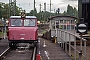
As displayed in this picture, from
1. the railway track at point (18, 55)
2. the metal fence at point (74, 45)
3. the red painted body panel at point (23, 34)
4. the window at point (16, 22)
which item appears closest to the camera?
the metal fence at point (74, 45)

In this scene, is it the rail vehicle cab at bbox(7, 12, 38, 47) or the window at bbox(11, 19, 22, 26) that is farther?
the window at bbox(11, 19, 22, 26)

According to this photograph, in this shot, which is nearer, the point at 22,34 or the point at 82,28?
the point at 82,28

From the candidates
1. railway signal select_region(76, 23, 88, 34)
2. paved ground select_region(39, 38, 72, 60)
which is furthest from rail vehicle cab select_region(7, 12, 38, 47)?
railway signal select_region(76, 23, 88, 34)

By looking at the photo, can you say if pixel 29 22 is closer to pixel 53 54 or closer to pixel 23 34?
pixel 23 34

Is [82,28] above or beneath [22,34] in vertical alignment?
above

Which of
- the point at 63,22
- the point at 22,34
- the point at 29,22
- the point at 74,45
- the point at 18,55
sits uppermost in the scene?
the point at 29,22

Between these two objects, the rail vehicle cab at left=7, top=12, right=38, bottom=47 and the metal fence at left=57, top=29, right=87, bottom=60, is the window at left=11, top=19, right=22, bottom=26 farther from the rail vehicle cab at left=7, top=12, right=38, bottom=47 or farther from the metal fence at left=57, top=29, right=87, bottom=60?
the metal fence at left=57, top=29, right=87, bottom=60

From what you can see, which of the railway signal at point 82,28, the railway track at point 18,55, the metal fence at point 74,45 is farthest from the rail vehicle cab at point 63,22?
the railway signal at point 82,28

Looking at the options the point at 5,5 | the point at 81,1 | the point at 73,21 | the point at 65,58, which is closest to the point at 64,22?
the point at 73,21

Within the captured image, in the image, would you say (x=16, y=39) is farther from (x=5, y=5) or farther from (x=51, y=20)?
(x=5, y=5)

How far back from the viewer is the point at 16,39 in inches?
760

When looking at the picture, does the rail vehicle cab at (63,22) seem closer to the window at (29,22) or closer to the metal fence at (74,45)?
the window at (29,22)

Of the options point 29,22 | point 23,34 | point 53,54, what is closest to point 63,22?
point 29,22

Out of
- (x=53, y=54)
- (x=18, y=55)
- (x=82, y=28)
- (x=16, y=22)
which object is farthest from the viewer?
(x=16, y=22)
